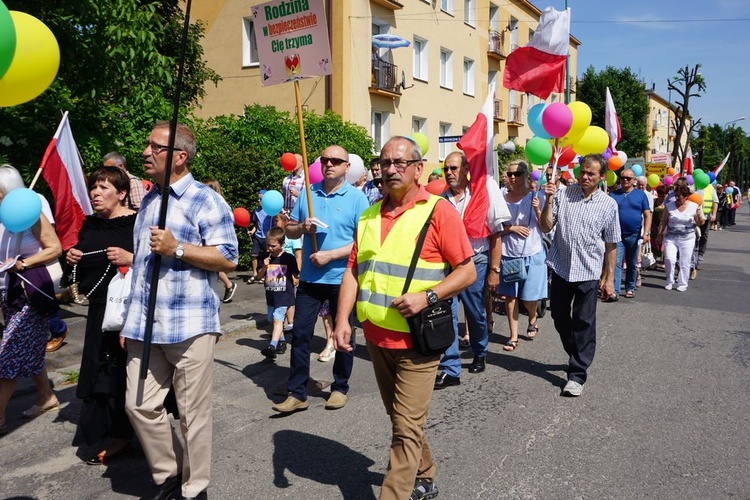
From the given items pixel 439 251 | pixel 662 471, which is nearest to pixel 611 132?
pixel 662 471

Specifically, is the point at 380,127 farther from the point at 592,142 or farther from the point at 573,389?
the point at 573,389

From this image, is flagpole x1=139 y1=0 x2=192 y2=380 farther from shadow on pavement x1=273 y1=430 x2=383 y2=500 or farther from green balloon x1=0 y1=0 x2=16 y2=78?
shadow on pavement x1=273 y1=430 x2=383 y2=500

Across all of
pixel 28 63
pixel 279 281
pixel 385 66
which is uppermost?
pixel 385 66

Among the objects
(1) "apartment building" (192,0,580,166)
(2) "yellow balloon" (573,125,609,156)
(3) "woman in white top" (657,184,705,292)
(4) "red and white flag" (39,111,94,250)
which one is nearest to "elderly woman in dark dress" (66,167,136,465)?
(4) "red and white flag" (39,111,94,250)

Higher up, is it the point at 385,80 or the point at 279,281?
the point at 385,80

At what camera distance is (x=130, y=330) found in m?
3.36

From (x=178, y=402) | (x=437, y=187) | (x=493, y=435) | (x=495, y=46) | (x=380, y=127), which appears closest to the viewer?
(x=178, y=402)

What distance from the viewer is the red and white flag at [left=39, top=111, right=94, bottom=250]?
16.2ft

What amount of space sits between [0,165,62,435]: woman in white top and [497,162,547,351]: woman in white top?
456 cm

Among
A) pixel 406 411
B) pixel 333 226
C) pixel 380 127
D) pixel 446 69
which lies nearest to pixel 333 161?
pixel 333 226

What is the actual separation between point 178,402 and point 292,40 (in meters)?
3.29

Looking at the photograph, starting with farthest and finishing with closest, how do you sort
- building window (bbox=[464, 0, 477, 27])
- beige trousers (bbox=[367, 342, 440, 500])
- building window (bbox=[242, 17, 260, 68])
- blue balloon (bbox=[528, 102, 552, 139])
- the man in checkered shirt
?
building window (bbox=[464, 0, 477, 27]) → building window (bbox=[242, 17, 260, 68]) → blue balloon (bbox=[528, 102, 552, 139]) → the man in checkered shirt → beige trousers (bbox=[367, 342, 440, 500])

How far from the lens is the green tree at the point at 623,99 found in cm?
4634

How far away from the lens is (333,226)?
5086 mm
